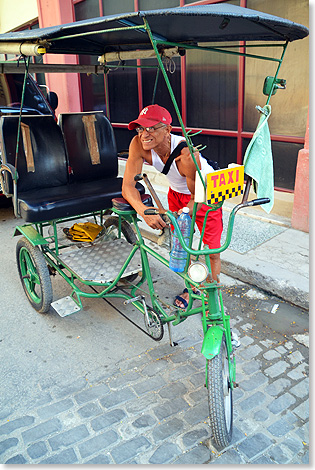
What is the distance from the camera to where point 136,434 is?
262 cm

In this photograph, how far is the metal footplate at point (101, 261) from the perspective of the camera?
361 cm

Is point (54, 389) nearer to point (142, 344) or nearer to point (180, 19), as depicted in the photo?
point (142, 344)

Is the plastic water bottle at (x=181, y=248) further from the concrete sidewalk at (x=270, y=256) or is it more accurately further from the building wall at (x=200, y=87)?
the building wall at (x=200, y=87)

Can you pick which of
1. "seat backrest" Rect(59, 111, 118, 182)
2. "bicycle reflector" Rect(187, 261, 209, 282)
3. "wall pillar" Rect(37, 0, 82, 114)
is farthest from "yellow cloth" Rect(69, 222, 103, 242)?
"wall pillar" Rect(37, 0, 82, 114)

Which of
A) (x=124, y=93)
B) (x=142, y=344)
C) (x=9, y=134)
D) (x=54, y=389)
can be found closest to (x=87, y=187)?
(x=9, y=134)

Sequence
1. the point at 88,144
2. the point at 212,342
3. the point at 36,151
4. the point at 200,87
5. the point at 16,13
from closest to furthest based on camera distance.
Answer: the point at 212,342 < the point at 36,151 < the point at 88,144 < the point at 200,87 < the point at 16,13

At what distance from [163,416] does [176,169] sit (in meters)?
1.81

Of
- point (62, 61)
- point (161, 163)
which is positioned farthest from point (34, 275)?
point (62, 61)

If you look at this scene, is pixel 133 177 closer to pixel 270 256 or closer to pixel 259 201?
pixel 259 201

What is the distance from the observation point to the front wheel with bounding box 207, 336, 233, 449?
7.82 feet

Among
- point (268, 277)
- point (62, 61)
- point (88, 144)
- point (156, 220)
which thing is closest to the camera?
point (156, 220)

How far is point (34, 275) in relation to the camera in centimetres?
396

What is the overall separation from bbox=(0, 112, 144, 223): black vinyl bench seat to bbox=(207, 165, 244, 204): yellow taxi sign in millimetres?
2008

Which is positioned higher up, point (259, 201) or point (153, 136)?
point (153, 136)
